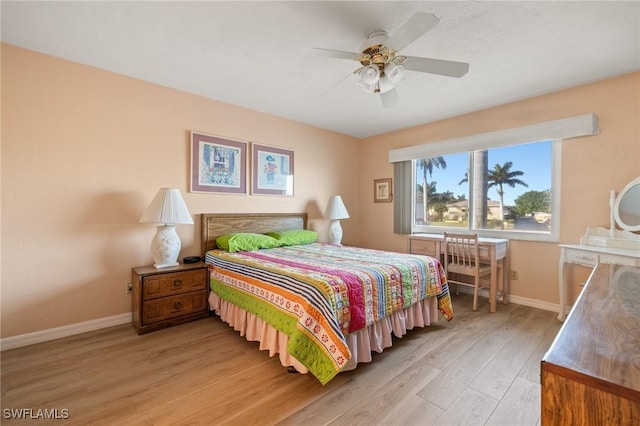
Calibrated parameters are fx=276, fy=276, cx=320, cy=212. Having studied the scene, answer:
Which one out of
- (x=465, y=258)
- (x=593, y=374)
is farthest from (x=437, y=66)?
(x=465, y=258)

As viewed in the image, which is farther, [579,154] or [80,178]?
[579,154]

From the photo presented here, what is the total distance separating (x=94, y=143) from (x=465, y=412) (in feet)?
11.7

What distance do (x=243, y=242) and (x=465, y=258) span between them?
263 centimetres

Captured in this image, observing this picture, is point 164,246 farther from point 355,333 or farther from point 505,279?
point 505,279

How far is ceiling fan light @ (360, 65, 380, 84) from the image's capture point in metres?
1.88

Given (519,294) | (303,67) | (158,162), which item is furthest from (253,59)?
(519,294)

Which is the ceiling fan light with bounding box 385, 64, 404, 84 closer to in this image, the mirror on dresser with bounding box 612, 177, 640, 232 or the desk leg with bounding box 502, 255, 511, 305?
the mirror on dresser with bounding box 612, 177, 640, 232

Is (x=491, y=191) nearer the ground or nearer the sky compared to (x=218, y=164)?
nearer the ground

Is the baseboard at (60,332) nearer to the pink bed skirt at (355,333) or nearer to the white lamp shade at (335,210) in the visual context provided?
the pink bed skirt at (355,333)

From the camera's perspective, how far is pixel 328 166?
4602 millimetres

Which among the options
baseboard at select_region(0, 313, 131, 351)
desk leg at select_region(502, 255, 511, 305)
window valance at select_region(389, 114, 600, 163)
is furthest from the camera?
desk leg at select_region(502, 255, 511, 305)

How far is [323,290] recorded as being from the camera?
5.93ft

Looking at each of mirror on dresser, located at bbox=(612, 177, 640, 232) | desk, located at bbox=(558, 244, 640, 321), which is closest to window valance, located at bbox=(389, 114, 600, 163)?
mirror on dresser, located at bbox=(612, 177, 640, 232)

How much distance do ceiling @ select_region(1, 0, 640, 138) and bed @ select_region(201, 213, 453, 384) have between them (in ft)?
5.90
